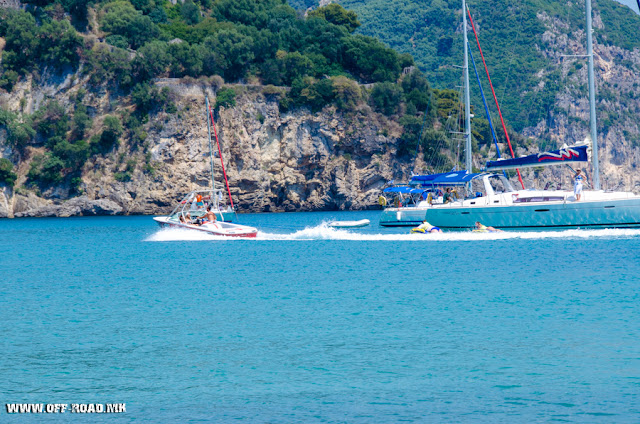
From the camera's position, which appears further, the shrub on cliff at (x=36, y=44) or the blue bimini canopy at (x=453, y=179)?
the shrub on cliff at (x=36, y=44)

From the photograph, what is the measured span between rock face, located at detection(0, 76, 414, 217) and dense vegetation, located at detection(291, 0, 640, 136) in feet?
81.0

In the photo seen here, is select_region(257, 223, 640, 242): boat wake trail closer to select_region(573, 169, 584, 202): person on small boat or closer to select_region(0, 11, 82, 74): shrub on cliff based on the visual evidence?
select_region(573, 169, 584, 202): person on small boat

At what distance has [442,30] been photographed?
14912 cm

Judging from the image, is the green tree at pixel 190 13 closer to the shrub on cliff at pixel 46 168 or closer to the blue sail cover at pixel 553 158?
the shrub on cliff at pixel 46 168

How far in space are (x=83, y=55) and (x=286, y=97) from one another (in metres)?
24.9

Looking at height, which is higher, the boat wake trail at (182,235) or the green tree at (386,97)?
the green tree at (386,97)

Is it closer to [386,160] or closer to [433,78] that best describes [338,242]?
[386,160]

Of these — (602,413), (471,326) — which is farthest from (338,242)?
(602,413)

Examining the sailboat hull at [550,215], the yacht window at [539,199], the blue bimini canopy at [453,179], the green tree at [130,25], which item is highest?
the green tree at [130,25]

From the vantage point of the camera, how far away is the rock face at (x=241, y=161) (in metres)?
83.6

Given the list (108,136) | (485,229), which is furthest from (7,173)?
(485,229)

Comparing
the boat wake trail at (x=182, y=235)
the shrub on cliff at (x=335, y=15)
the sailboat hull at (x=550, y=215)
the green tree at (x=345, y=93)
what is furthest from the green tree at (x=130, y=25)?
the sailboat hull at (x=550, y=215)

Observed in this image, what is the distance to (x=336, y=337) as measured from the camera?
56.1ft

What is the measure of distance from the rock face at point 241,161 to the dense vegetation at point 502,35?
24.7 m
